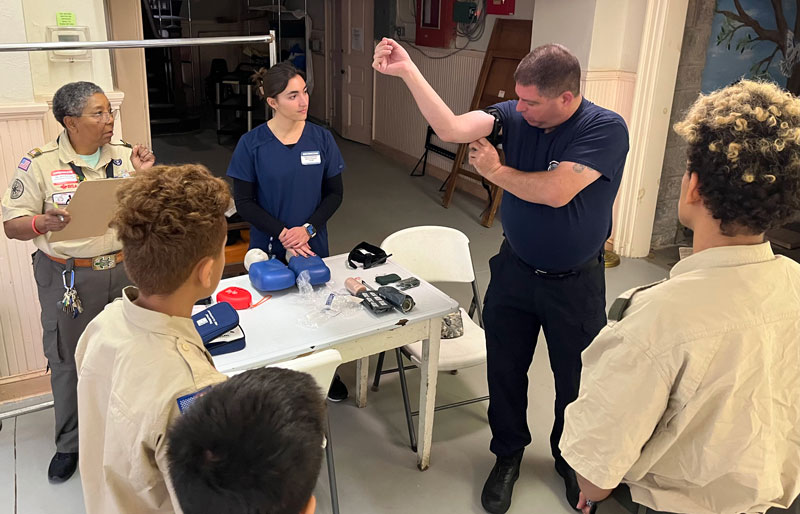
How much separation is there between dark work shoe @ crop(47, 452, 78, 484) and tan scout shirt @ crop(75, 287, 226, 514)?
1.53m

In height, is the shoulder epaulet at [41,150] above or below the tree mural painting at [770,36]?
below

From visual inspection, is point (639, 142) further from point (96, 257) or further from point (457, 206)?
point (96, 257)

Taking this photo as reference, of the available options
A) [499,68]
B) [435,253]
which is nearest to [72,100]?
[435,253]

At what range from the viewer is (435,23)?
706 centimetres

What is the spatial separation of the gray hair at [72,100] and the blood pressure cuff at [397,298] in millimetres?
1311

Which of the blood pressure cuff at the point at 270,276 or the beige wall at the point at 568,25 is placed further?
the beige wall at the point at 568,25

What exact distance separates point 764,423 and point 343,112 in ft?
27.9

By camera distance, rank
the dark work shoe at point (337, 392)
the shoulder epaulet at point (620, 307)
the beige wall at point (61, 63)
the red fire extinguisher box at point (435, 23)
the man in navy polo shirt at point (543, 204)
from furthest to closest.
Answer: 1. the red fire extinguisher box at point (435, 23)
2. the dark work shoe at point (337, 392)
3. the beige wall at point (61, 63)
4. the man in navy polo shirt at point (543, 204)
5. the shoulder epaulet at point (620, 307)

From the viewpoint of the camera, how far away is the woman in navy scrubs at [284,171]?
9.11 ft

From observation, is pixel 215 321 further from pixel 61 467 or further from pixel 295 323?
pixel 61 467

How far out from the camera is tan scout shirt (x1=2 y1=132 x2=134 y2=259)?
95.3 inches

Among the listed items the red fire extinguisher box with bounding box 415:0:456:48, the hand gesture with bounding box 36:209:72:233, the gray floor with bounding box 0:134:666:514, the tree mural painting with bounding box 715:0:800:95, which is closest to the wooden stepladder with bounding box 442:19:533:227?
the red fire extinguisher box with bounding box 415:0:456:48

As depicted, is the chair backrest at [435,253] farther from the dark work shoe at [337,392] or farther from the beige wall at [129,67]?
the beige wall at [129,67]

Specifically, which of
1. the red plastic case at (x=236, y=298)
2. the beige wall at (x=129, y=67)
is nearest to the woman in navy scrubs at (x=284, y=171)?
the red plastic case at (x=236, y=298)
